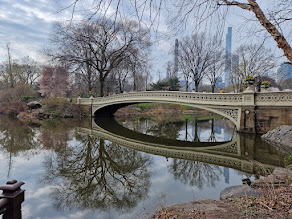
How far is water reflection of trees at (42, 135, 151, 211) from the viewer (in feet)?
12.6


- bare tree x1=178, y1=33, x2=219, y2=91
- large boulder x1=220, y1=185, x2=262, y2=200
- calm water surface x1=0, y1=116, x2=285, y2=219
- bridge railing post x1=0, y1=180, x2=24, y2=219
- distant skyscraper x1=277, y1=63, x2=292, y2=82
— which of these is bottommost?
calm water surface x1=0, y1=116, x2=285, y2=219

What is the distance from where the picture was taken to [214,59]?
26.7 metres

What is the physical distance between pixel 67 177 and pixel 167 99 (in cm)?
1058

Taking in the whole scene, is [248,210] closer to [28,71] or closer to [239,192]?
[239,192]

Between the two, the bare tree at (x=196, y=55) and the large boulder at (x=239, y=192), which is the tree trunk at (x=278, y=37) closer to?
the large boulder at (x=239, y=192)

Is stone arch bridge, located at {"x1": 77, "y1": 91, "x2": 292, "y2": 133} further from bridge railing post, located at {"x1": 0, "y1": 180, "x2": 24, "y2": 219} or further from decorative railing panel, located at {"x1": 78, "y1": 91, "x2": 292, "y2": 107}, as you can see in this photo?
bridge railing post, located at {"x1": 0, "y1": 180, "x2": 24, "y2": 219}

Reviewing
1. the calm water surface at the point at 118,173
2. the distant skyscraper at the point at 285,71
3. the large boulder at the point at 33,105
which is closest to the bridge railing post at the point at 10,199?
the calm water surface at the point at 118,173

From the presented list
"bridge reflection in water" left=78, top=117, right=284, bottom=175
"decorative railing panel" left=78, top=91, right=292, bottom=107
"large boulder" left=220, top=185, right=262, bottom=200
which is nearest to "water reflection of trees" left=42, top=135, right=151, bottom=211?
"bridge reflection in water" left=78, top=117, right=284, bottom=175

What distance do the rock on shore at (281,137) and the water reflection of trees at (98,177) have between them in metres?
5.87

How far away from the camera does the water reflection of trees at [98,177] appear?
3844 millimetres

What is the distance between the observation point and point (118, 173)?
5.34 m

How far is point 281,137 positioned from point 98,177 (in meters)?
8.44

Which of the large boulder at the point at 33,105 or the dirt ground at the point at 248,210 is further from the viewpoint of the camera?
the large boulder at the point at 33,105

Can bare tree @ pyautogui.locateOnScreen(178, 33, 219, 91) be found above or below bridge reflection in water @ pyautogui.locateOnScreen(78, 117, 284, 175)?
above
